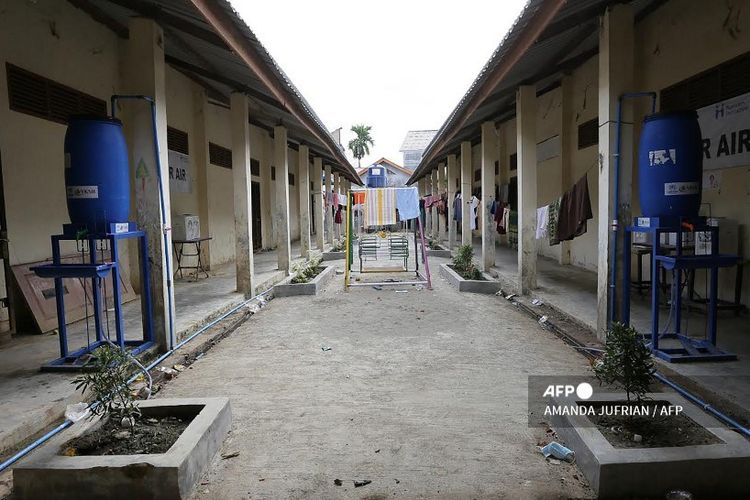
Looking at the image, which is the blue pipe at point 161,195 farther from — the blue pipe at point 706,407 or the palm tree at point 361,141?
the palm tree at point 361,141

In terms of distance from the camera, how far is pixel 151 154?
5.25 m

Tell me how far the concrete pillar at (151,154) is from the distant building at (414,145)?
51.2m

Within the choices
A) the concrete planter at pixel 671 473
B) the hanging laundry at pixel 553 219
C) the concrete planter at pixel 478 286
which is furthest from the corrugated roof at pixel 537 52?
the concrete planter at pixel 671 473

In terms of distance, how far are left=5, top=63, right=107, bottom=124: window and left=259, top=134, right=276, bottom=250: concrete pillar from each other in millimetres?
9492

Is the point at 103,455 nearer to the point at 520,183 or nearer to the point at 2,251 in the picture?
the point at 2,251

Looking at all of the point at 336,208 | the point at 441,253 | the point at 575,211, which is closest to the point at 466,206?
the point at 441,253

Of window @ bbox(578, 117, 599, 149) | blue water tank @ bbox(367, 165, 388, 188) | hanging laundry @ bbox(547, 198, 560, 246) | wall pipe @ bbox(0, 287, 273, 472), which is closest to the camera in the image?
wall pipe @ bbox(0, 287, 273, 472)

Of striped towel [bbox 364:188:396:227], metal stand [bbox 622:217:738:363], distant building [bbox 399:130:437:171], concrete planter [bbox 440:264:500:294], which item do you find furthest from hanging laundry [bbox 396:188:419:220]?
distant building [bbox 399:130:437:171]

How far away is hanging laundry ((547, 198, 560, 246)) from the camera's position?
7.78m

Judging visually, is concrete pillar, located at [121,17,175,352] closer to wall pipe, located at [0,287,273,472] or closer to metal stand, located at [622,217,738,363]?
wall pipe, located at [0,287,273,472]

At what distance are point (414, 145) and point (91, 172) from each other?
54.7m

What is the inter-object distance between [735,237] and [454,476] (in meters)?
5.29

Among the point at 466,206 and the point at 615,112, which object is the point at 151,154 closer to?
the point at 615,112

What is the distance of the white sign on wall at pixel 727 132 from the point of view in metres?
5.97
